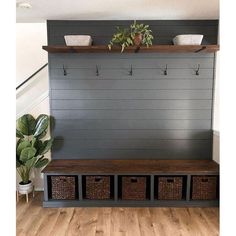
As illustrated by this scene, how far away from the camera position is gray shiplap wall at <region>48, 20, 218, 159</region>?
3.16 m

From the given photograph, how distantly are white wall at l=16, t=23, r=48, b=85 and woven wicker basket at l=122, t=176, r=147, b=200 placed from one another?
1.99 metres

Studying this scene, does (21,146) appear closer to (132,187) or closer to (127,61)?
(132,187)

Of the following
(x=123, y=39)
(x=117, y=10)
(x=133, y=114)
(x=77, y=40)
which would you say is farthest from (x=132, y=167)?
(x=117, y=10)

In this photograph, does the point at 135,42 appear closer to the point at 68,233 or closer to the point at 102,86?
the point at 102,86

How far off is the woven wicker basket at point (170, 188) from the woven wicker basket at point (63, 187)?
1031 millimetres

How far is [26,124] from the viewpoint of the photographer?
3059 mm

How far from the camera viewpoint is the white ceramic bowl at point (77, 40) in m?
2.88

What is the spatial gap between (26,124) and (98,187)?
1.20 m

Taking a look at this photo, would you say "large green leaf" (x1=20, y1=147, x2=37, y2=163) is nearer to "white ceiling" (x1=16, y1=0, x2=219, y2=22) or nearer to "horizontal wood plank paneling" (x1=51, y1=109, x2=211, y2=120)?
"horizontal wood plank paneling" (x1=51, y1=109, x2=211, y2=120)

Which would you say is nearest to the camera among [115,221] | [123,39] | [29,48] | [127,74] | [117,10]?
[115,221]

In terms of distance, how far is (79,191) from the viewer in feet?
9.53

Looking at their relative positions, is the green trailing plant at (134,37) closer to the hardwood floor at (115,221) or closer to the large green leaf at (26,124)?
the large green leaf at (26,124)

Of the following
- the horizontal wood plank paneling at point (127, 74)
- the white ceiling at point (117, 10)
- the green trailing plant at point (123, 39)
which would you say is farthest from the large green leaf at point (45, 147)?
the white ceiling at point (117, 10)
